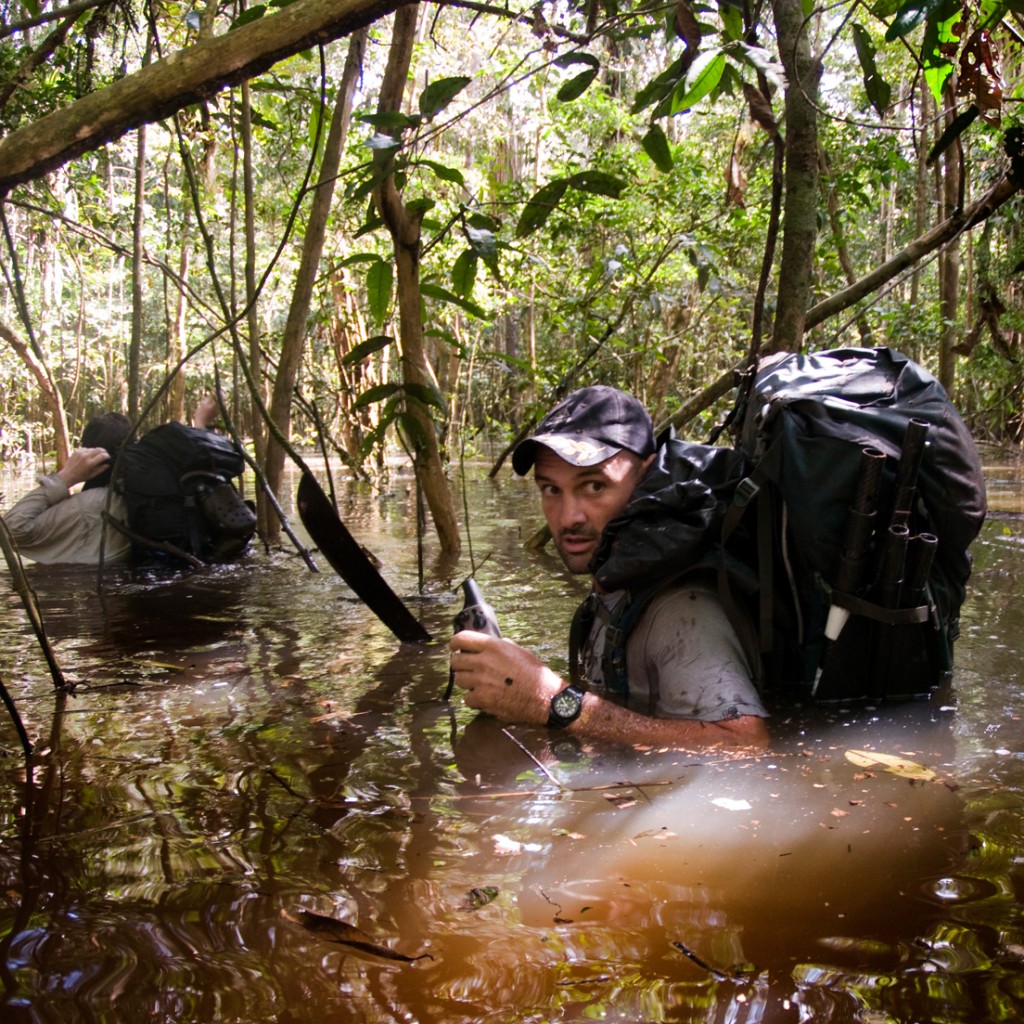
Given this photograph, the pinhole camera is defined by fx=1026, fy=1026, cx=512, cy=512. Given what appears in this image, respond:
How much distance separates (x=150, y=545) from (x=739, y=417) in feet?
14.1

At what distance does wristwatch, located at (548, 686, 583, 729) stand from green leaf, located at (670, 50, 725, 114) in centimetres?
157

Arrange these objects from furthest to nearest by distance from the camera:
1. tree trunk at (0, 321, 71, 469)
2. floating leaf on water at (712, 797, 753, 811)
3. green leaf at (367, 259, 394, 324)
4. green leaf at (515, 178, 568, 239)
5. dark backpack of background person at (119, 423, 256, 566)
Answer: tree trunk at (0, 321, 71, 469), dark backpack of background person at (119, 423, 256, 566), green leaf at (367, 259, 394, 324), green leaf at (515, 178, 568, 239), floating leaf on water at (712, 797, 753, 811)

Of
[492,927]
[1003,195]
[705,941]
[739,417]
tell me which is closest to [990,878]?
[705,941]

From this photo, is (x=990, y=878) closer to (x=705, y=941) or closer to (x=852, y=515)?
(x=705, y=941)

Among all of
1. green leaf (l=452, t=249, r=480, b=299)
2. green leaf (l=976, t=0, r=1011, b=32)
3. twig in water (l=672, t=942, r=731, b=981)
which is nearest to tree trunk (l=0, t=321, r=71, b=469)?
green leaf (l=452, t=249, r=480, b=299)

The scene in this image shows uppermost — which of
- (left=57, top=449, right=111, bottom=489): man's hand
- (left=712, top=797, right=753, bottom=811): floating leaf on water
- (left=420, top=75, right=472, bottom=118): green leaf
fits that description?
(left=420, top=75, right=472, bottom=118): green leaf

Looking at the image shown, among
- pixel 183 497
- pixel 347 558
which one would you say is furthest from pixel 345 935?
pixel 183 497

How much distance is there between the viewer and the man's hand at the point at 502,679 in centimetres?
282

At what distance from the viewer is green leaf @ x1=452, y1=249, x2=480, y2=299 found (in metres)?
4.30

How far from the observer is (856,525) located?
266 cm

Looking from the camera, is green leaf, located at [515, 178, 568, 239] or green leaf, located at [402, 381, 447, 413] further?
green leaf, located at [402, 381, 447, 413]

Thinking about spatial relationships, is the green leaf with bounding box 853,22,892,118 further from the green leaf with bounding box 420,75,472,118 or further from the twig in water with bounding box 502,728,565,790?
the twig in water with bounding box 502,728,565,790

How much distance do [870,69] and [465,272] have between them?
1.89m

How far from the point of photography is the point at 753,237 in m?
9.45
